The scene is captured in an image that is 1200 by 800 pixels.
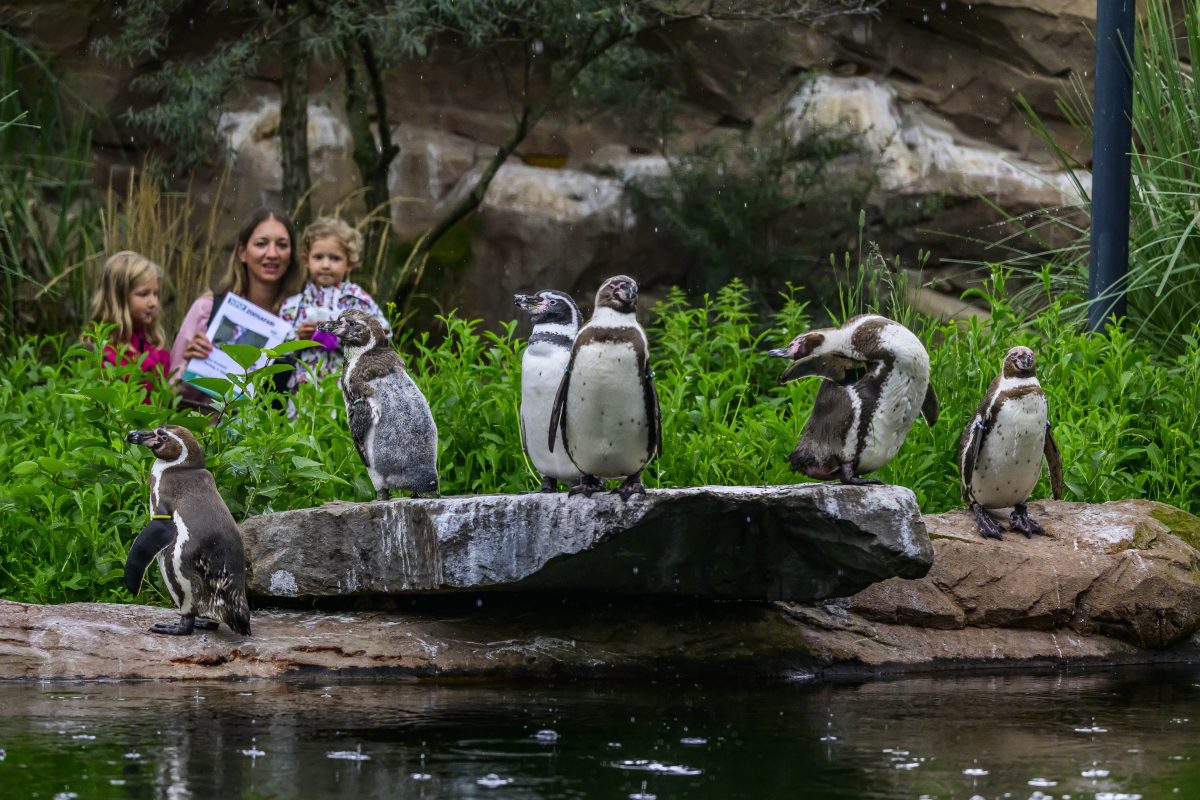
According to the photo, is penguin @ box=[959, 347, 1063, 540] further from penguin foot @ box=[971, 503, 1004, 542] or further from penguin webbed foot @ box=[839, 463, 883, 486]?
penguin webbed foot @ box=[839, 463, 883, 486]

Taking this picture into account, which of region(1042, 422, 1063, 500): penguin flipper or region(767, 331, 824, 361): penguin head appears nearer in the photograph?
region(767, 331, 824, 361): penguin head

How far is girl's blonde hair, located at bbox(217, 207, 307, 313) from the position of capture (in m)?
8.29

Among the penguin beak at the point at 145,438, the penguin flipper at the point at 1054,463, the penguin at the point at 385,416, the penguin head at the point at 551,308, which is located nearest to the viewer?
the penguin beak at the point at 145,438

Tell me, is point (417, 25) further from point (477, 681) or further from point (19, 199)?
point (477, 681)

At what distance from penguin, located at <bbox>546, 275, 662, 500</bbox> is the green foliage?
140cm

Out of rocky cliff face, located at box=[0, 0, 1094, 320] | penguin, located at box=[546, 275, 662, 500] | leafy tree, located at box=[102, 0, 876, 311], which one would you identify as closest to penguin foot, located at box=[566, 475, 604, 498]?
penguin, located at box=[546, 275, 662, 500]

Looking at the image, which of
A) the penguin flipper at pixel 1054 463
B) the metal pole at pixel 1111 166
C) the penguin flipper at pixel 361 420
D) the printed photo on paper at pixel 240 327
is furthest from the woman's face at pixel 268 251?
the metal pole at pixel 1111 166

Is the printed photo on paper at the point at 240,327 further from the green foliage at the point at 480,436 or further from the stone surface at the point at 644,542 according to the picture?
the stone surface at the point at 644,542

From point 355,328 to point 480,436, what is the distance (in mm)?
1147

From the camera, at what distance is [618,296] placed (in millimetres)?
5043

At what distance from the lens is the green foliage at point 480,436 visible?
20.4 ft

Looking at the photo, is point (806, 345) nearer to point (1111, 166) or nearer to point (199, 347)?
point (1111, 166)

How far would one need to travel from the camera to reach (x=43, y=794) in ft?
11.5

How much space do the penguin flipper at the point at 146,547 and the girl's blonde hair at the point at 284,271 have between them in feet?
10.2
